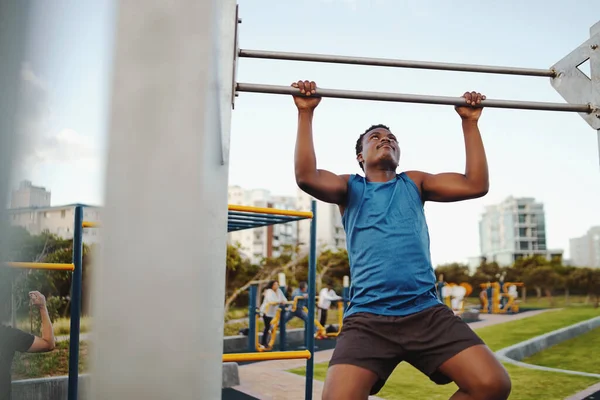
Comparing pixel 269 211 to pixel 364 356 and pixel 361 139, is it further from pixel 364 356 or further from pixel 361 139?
pixel 364 356

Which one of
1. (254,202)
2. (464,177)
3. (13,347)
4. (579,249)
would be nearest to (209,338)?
(13,347)

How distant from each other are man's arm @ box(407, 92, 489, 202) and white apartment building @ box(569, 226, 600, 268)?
5741cm

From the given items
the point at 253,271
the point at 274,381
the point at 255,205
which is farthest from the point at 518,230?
the point at 274,381

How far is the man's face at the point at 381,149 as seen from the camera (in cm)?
230

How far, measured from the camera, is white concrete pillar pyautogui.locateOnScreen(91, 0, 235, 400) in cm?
68

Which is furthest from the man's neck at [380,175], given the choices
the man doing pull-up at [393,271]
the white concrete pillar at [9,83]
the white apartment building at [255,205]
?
the white apartment building at [255,205]

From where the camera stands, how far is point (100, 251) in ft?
2.21

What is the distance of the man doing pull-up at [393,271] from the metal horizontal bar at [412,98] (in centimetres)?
5

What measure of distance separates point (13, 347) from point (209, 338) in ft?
1.62

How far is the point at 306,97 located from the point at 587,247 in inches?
2516

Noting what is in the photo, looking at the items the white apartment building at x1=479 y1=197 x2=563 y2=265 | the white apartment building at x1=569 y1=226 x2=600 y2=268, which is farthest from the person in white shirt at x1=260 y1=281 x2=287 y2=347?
the white apartment building at x1=479 y1=197 x2=563 y2=265

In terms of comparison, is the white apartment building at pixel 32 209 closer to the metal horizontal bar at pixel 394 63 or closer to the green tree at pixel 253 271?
the metal horizontal bar at pixel 394 63

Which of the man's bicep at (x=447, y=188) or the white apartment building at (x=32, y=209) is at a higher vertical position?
the man's bicep at (x=447, y=188)

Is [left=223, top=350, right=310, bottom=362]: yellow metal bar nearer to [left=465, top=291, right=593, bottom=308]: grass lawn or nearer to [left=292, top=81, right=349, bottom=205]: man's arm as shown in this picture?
[left=292, top=81, right=349, bottom=205]: man's arm
